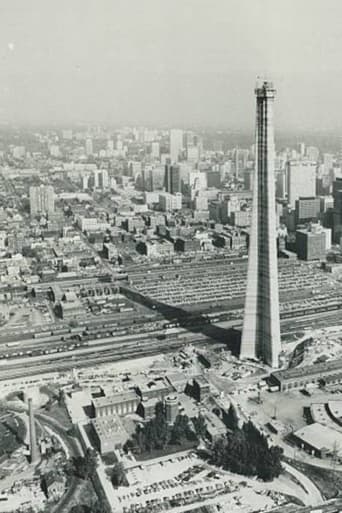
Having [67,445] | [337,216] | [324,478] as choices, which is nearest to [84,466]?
[67,445]

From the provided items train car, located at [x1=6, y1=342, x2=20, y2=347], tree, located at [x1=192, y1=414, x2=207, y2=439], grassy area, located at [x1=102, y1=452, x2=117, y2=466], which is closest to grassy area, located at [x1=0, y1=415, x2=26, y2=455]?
grassy area, located at [x1=102, y1=452, x2=117, y2=466]

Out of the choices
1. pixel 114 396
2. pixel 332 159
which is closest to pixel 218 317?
pixel 114 396

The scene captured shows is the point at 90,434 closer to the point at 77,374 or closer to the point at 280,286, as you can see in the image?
the point at 77,374

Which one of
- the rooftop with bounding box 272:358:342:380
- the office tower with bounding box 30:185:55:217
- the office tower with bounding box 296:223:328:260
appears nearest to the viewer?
the rooftop with bounding box 272:358:342:380

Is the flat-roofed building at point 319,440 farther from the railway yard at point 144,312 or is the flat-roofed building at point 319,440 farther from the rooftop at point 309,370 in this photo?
the railway yard at point 144,312

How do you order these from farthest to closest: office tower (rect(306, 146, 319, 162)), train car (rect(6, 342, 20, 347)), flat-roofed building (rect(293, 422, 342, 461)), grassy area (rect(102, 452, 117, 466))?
1. office tower (rect(306, 146, 319, 162))
2. train car (rect(6, 342, 20, 347))
3. flat-roofed building (rect(293, 422, 342, 461))
4. grassy area (rect(102, 452, 117, 466))

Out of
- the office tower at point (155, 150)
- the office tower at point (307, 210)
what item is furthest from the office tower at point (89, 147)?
the office tower at point (307, 210)

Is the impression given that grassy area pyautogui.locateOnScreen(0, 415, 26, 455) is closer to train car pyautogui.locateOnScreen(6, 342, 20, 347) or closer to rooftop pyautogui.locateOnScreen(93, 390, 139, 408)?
rooftop pyautogui.locateOnScreen(93, 390, 139, 408)
